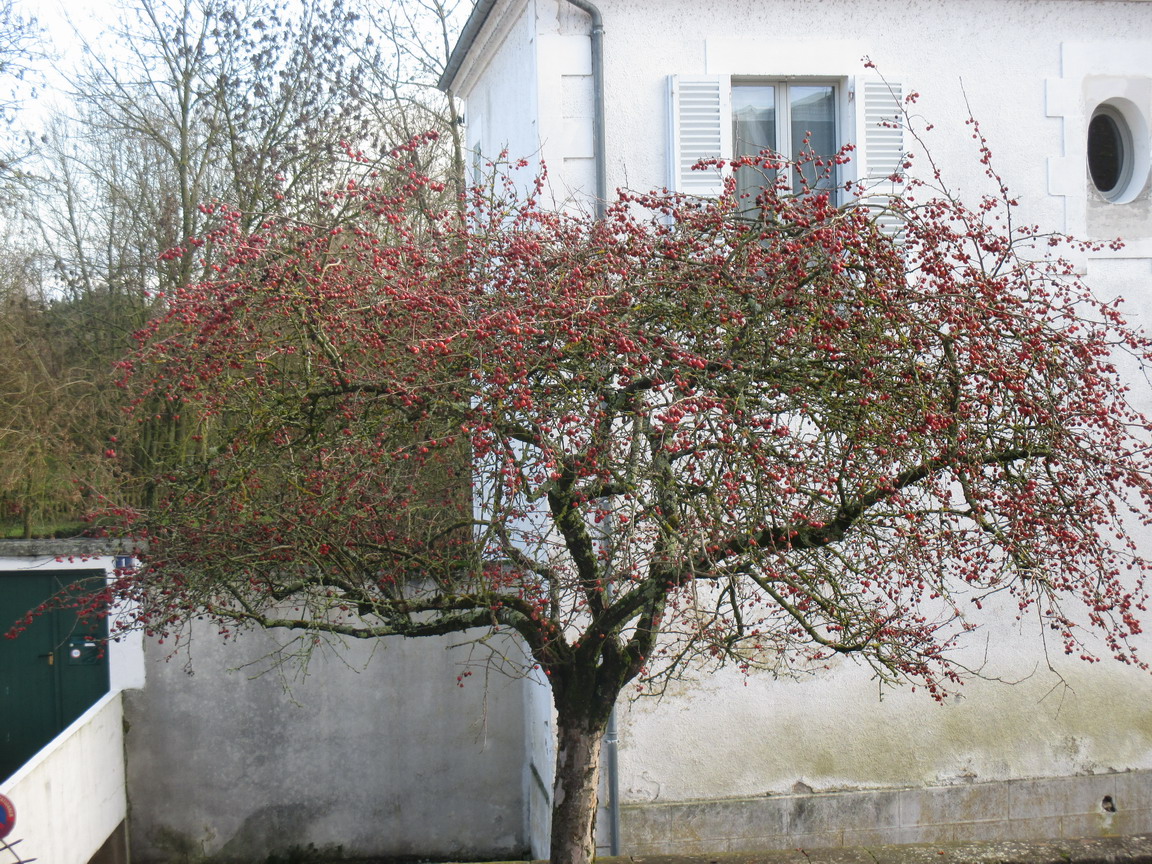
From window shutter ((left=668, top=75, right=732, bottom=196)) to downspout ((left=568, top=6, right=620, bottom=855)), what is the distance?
488mm

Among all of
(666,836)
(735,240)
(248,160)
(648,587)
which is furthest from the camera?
(248,160)

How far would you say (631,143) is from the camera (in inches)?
297

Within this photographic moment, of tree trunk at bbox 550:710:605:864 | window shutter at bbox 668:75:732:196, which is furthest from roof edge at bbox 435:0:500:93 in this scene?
tree trunk at bbox 550:710:605:864

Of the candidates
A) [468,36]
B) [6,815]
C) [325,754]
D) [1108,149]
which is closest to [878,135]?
[1108,149]

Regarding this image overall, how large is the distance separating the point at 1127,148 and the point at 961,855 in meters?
5.28

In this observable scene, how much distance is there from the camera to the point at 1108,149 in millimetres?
8336

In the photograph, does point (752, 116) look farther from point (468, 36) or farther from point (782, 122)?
point (468, 36)

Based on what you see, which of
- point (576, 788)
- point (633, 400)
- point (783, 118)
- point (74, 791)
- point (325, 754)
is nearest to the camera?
point (633, 400)

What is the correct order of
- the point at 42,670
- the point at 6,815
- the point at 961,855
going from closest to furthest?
the point at 6,815 → the point at 961,855 → the point at 42,670

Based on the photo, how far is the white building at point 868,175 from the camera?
752 centimetres

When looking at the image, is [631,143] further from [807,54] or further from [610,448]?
[610,448]

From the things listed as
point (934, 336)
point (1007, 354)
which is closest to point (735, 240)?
point (934, 336)

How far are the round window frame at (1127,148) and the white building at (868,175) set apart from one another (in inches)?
1.0

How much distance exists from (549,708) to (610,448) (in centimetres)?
396
